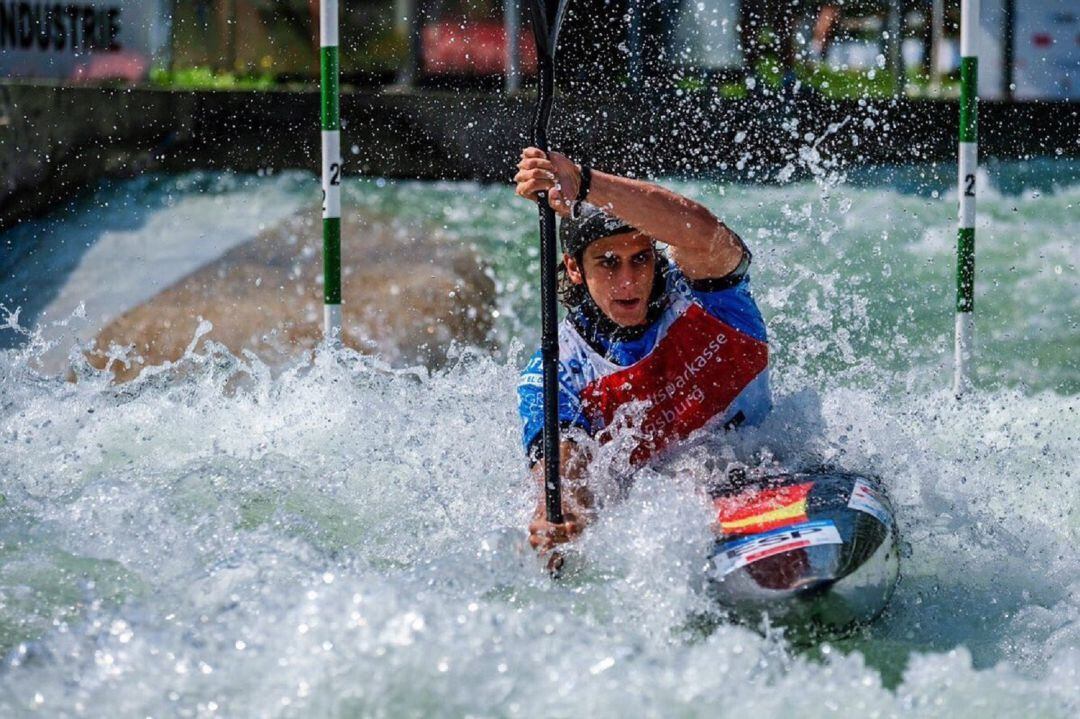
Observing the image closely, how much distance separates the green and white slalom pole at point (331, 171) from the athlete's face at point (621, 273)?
5.81 ft

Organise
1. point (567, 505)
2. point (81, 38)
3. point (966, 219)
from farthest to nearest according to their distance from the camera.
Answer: point (81, 38) → point (966, 219) → point (567, 505)

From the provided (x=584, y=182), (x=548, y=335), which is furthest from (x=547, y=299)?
(x=584, y=182)

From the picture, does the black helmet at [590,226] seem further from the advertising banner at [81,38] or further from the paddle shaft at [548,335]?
the advertising banner at [81,38]

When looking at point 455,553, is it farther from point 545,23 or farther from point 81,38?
point 81,38

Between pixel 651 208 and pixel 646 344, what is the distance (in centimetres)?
45

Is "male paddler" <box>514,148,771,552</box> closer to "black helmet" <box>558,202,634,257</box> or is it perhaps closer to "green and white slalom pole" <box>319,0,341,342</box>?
"black helmet" <box>558,202,634,257</box>

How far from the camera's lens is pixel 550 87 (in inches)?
140

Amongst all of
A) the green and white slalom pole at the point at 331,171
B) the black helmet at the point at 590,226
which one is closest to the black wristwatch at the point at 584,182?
the black helmet at the point at 590,226

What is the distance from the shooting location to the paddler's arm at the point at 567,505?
352cm

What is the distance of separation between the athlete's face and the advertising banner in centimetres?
664

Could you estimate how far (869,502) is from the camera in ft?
11.5

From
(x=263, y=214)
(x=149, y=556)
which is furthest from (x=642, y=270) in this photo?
(x=263, y=214)

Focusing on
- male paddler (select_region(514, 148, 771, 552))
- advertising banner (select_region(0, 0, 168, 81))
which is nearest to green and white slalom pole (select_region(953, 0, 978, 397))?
male paddler (select_region(514, 148, 771, 552))

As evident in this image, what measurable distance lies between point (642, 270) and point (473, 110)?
5812 mm
